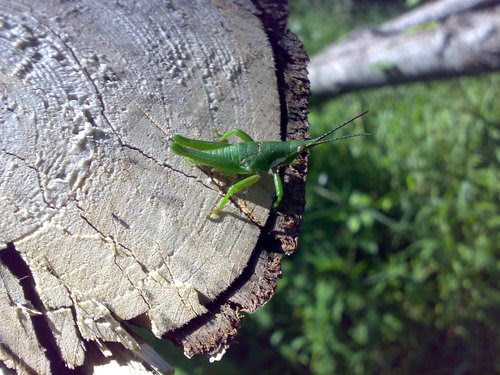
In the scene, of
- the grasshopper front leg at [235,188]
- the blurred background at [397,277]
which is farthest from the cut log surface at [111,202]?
the blurred background at [397,277]

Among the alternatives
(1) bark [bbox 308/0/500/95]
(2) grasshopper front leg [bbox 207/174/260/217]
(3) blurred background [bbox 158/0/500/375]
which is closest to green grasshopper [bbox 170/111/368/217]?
(2) grasshopper front leg [bbox 207/174/260/217]

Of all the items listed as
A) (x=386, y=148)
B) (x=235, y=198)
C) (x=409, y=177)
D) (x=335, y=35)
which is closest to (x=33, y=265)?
(x=235, y=198)

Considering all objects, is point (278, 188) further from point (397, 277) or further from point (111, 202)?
point (397, 277)

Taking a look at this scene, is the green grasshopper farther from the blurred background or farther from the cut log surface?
the blurred background

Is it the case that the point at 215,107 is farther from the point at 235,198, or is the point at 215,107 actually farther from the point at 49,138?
the point at 49,138

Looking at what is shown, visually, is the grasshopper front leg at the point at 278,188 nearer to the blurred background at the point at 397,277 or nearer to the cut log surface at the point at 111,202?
the cut log surface at the point at 111,202

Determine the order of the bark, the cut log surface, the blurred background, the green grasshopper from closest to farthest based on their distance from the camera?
the cut log surface
the green grasshopper
the bark
the blurred background

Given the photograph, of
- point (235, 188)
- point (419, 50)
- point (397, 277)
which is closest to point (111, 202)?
point (235, 188)
